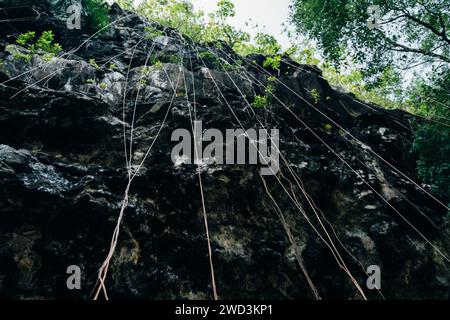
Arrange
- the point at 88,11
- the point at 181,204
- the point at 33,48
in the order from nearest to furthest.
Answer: the point at 181,204, the point at 33,48, the point at 88,11

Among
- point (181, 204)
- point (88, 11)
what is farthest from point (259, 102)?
point (88, 11)

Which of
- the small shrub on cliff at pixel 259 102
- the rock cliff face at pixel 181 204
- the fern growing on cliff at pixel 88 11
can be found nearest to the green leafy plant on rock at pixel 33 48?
the rock cliff face at pixel 181 204

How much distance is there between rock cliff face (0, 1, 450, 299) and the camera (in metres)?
2.15

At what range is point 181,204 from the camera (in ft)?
8.47

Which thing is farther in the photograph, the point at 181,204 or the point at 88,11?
the point at 88,11

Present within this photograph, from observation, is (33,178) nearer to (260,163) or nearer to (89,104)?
(89,104)

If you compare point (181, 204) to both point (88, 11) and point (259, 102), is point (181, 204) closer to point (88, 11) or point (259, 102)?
point (259, 102)

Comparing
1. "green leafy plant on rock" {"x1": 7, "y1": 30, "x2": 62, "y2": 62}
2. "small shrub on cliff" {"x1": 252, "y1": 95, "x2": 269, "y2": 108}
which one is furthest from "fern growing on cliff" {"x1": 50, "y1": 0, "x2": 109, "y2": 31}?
"small shrub on cliff" {"x1": 252, "y1": 95, "x2": 269, "y2": 108}

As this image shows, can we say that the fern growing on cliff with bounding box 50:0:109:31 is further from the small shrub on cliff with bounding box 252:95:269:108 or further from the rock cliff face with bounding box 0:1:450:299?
the small shrub on cliff with bounding box 252:95:269:108

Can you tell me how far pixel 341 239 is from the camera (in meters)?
2.78

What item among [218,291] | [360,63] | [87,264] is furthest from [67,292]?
[360,63]

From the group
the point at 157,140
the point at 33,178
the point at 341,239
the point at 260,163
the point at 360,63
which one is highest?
the point at 360,63

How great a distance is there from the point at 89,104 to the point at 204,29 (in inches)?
186

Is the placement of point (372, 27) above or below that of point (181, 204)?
above
